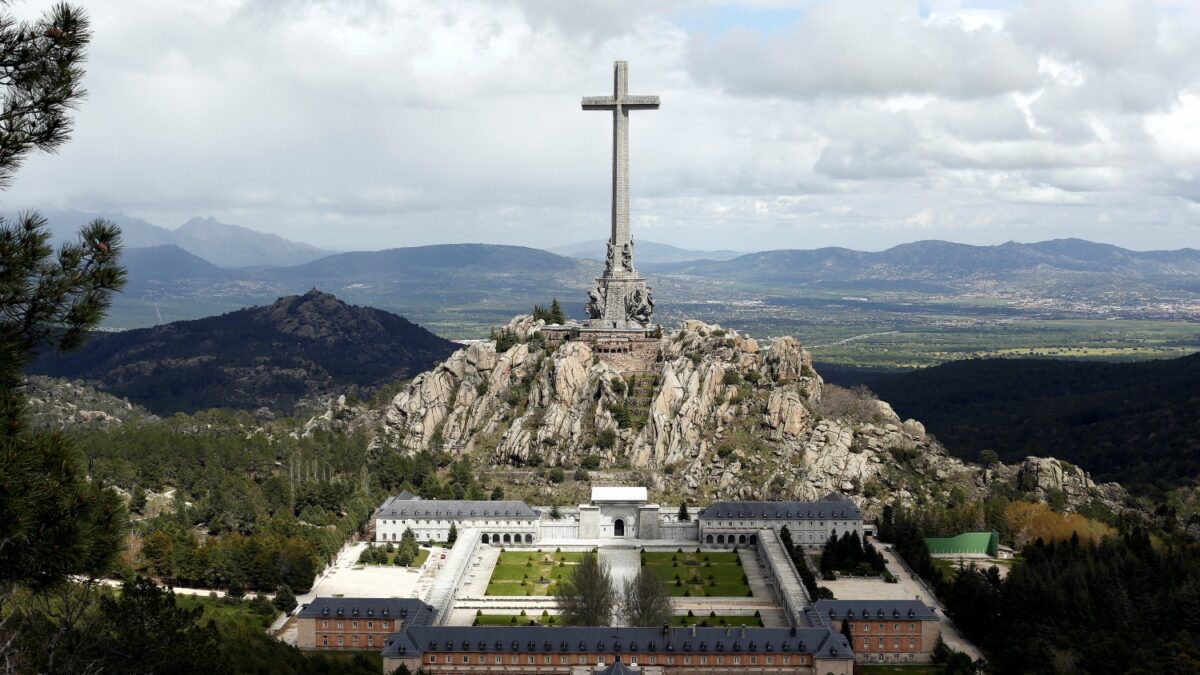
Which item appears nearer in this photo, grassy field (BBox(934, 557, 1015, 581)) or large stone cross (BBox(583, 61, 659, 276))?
grassy field (BBox(934, 557, 1015, 581))

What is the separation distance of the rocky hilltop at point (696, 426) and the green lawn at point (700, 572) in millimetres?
12075

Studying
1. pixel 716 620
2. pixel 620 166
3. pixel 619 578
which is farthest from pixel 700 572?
pixel 620 166

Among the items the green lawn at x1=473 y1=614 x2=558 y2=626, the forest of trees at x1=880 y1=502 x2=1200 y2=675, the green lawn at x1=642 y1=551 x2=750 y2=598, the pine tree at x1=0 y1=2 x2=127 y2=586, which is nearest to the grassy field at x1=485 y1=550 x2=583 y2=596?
the green lawn at x1=473 y1=614 x2=558 y2=626

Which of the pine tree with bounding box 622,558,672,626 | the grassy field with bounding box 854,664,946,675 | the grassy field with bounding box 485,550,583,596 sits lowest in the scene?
the grassy field with bounding box 854,664,946,675

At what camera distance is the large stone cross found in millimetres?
117188

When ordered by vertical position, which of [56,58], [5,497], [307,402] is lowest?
[307,402]

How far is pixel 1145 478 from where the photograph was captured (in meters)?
124

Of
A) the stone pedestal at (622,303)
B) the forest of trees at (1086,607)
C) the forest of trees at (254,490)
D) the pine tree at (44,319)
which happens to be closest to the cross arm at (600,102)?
the stone pedestal at (622,303)

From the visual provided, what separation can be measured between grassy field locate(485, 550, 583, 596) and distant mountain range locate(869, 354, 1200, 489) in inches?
2231

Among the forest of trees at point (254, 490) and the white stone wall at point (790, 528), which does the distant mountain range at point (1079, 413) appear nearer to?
the white stone wall at point (790, 528)

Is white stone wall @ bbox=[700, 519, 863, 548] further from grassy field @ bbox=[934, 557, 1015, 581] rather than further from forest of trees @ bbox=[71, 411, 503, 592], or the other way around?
forest of trees @ bbox=[71, 411, 503, 592]

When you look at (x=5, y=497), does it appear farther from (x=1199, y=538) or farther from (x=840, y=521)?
(x=1199, y=538)

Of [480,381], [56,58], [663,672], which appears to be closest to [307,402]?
[480,381]

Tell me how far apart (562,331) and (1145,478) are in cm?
6068
